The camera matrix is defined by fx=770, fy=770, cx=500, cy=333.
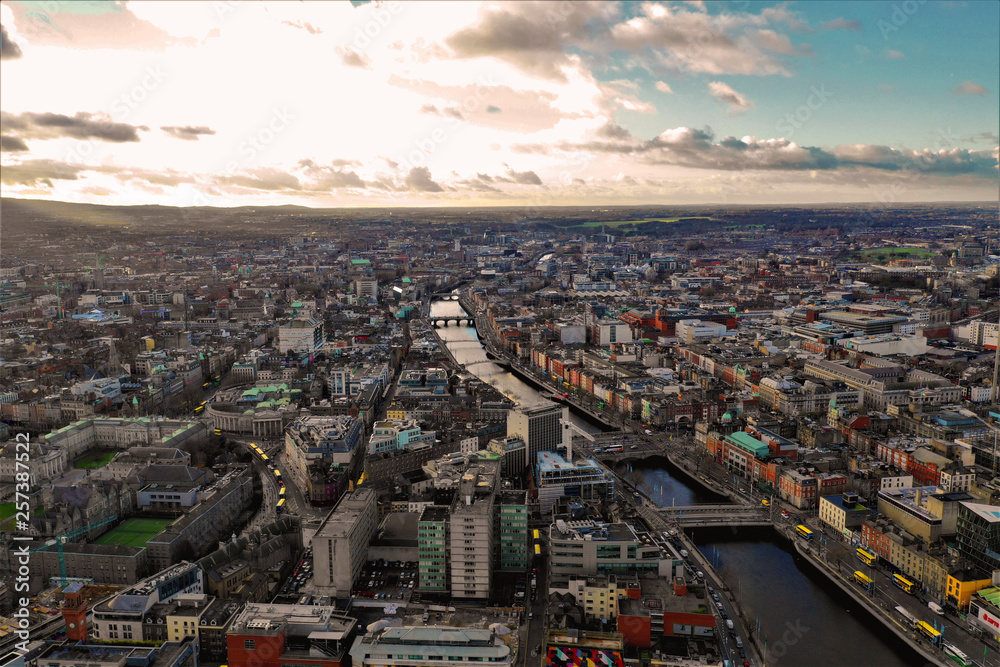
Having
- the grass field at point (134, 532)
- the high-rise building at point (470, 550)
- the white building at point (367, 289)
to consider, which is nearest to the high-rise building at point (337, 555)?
the high-rise building at point (470, 550)

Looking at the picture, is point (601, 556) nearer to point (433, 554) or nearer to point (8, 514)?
point (433, 554)

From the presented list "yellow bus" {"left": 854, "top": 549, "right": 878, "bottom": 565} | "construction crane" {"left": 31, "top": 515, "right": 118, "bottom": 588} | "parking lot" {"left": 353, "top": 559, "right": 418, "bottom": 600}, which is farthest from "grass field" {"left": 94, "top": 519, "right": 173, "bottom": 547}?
"yellow bus" {"left": 854, "top": 549, "right": 878, "bottom": 565}

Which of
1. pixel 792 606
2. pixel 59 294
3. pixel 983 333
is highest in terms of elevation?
pixel 59 294

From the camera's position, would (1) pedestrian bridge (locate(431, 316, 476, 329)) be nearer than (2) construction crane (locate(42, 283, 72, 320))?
No

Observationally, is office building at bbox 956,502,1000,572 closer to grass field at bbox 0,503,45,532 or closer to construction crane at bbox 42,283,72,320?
grass field at bbox 0,503,45,532

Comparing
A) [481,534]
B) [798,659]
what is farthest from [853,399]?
[481,534]

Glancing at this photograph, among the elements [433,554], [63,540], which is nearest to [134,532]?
[63,540]

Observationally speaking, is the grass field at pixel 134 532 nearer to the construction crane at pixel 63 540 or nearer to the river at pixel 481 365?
the construction crane at pixel 63 540
